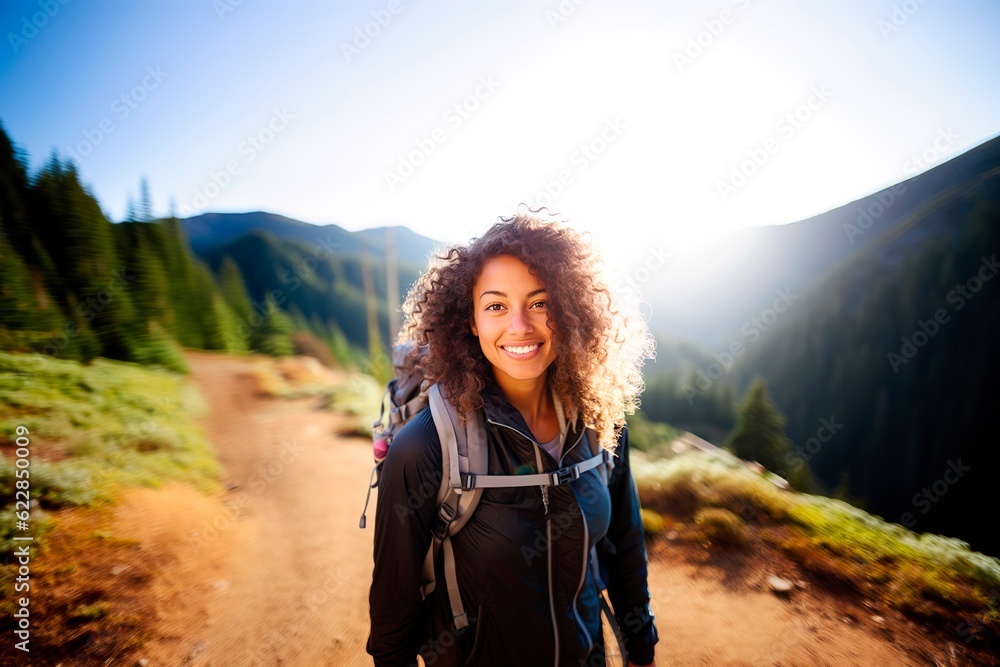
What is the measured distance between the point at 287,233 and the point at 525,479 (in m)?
73.8

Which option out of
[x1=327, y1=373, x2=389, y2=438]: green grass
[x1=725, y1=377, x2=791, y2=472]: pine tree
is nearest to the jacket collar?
[x1=327, y1=373, x2=389, y2=438]: green grass

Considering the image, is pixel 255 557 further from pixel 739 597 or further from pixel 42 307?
pixel 42 307

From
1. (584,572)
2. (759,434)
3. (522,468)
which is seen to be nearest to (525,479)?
(522,468)

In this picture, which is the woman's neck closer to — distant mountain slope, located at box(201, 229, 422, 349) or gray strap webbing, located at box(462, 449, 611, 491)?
gray strap webbing, located at box(462, 449, 611, 491)

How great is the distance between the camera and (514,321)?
1.71 m

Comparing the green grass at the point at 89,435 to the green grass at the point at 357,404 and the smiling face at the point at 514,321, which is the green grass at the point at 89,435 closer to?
the green grass at the point at 357,404

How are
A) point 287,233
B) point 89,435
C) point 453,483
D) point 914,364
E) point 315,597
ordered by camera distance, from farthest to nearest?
point 287,233 < point 914,364 < point 89,435 < point 315,597 < point 453,483

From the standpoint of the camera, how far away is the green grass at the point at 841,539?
11.0 ft

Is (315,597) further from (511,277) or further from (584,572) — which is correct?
(511,277)

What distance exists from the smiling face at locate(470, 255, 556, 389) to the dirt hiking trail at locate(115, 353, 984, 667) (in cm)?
316

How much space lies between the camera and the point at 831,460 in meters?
47.8

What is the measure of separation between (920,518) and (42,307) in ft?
179

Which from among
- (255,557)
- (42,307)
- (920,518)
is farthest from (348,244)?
(920,518)

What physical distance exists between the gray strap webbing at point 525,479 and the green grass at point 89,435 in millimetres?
5208
